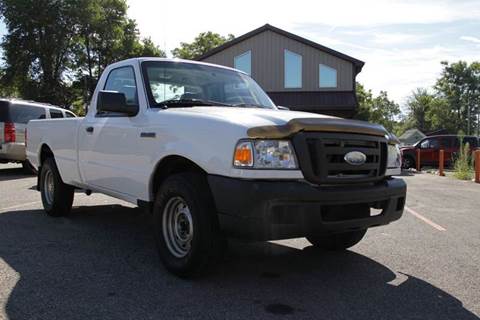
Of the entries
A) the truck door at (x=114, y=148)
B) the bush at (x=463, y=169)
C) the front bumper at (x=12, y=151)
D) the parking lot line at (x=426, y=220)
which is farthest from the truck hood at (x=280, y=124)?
the bush at (x=463, y=169)

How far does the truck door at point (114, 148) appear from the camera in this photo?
5.04 m

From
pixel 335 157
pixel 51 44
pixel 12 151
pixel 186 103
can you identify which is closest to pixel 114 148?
pixel 186 103

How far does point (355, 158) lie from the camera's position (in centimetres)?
421

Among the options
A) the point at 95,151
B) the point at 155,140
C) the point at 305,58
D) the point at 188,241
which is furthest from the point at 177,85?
the point at 305,58

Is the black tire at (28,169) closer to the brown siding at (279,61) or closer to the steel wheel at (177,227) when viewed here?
the steel wheel at (177,227)

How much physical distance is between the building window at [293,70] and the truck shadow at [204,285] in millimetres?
21377

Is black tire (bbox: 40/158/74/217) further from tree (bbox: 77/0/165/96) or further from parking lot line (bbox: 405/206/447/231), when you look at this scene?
tree (bbox: 77/0/165/96)

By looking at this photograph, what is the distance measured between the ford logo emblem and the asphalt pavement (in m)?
1.03

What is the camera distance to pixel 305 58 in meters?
26.3

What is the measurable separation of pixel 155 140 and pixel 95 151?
4.70 feet

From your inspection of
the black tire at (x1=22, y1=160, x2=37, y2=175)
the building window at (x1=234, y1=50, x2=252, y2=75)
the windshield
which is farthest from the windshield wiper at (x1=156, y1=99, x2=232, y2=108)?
the building window at (x1=234, y1=50, x2=252, y2=75)

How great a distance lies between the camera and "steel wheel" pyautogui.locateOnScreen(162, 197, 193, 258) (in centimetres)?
441

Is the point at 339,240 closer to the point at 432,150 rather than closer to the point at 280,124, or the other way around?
the point at 280,124

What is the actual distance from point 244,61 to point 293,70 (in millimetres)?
2571
